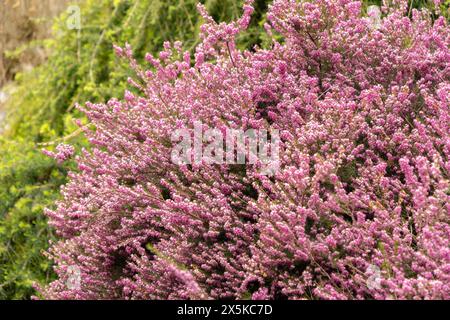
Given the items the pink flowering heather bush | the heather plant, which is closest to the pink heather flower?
the pink flowering heather bush

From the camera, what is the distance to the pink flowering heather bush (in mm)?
2062

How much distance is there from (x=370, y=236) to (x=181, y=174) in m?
0.85

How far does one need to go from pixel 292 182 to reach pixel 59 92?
4421mm

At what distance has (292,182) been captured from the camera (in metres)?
2.18

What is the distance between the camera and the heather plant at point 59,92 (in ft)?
14.8

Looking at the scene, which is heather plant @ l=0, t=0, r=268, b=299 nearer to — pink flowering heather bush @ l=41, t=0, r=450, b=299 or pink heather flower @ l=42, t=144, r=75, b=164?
pink heather flower @ l=42, t=144, r=75, b=164

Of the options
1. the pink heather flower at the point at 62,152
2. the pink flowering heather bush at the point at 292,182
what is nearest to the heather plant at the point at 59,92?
the pink heather flower at the point at 62,152

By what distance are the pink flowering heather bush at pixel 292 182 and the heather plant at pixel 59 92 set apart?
1.41 meters

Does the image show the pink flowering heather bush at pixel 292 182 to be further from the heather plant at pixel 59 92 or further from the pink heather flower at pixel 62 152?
the heather plant at pixel 59 92

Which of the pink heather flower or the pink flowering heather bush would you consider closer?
the pink flowering heather bush

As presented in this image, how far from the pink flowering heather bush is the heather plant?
4.62 ft
